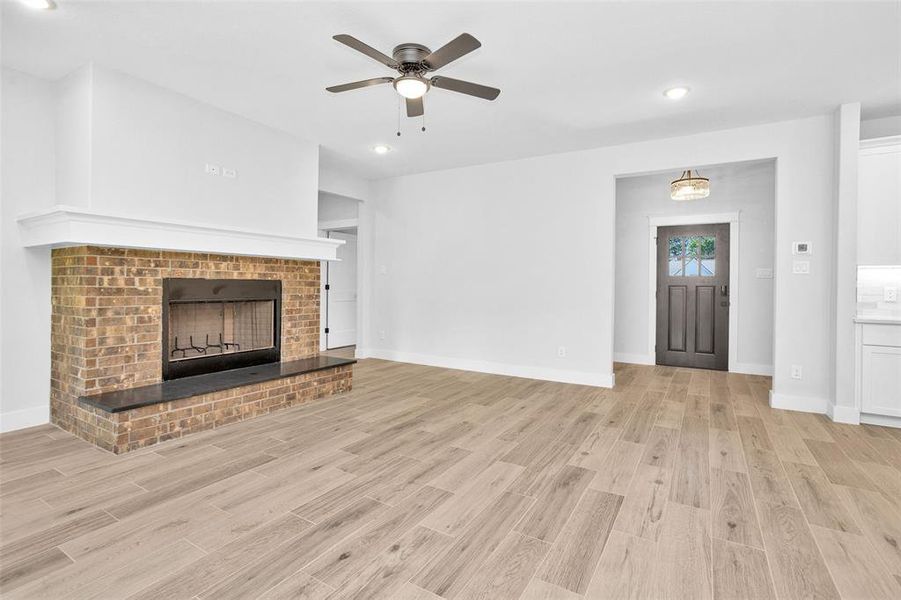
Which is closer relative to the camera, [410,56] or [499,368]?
[410,56]

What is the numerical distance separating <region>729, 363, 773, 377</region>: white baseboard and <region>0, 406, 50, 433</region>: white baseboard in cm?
720

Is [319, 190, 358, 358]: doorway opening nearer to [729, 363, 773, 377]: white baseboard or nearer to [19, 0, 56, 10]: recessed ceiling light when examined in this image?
[19, 0, 56, 10]: recessed ceiling light

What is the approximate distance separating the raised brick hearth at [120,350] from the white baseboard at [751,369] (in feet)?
18.3

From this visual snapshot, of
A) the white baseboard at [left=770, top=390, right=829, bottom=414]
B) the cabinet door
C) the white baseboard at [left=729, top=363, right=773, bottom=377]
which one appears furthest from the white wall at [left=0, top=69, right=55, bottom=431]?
the white baseboard at [left=729, top=363, right=773, bottom=377]

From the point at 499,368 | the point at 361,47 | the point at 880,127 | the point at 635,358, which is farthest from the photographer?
the point at 635,358

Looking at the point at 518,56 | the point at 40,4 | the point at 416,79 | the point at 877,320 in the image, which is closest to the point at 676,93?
the point at 518,56

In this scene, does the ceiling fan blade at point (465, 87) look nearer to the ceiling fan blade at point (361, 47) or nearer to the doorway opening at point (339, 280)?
the ceiling fan blade at point (361, 47)

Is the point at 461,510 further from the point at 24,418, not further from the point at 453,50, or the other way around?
the point at 24,418

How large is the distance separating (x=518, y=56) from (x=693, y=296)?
4531 millimetres

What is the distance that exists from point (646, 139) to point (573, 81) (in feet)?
5.58

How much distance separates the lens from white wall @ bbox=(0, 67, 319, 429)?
3.12 metres

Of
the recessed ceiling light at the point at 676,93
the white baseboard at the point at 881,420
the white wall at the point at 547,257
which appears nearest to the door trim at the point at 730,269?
the white wall at the point at 547,257

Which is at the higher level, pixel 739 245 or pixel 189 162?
pixel 189 162

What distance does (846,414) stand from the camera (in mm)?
3637
